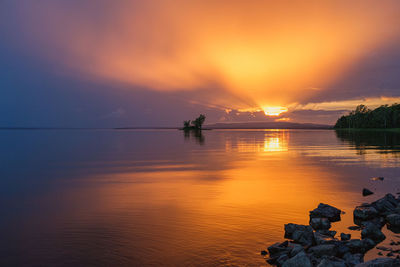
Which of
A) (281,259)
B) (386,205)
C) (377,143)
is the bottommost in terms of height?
(281,259)

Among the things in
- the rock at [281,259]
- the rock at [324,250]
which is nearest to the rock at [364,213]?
the rock at [324,250]

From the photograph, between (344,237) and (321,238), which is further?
(344,237)

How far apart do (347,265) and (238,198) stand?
11675 mm

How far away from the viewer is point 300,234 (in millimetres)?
14211

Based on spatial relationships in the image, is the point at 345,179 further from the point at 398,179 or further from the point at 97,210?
the point at 97,210

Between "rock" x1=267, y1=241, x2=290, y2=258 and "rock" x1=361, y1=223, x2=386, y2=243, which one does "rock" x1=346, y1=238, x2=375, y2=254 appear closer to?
"rock" x1=361, y1=223, x2=386, y2=243

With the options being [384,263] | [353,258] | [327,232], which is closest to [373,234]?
[327,232]

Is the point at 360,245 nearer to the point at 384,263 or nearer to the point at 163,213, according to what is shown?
the point at 384,263

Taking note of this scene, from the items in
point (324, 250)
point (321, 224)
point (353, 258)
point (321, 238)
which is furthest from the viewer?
point (321, 224)

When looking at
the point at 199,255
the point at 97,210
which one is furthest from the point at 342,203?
the point at 97,210

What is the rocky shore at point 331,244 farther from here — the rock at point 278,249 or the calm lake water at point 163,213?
the calm lake water at point 163,213

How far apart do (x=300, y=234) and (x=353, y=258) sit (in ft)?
8.30

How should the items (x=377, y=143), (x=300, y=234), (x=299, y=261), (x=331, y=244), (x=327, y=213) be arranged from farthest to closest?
(x=377, y=143), (x=327, y=213), (x=300, y=234), (x=331, y=244), (x=299, y=261)

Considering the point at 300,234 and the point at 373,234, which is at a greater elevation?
the point at 300,234
